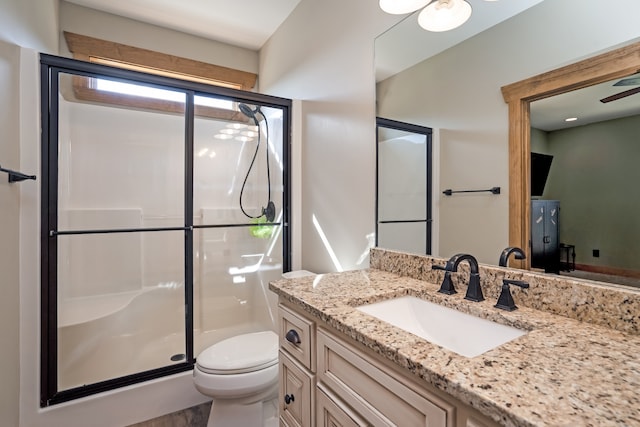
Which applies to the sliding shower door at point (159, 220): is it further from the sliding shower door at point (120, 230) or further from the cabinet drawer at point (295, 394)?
the cabinet drawer at point (295, 394)

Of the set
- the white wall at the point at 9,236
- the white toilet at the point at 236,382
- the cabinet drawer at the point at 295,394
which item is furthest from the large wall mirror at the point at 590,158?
the white wall at the point at 9,236

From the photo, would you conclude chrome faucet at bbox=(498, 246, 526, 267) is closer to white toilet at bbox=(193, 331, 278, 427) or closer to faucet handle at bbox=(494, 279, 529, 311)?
faucet handle at bbox=(494, 279, 529, 311)

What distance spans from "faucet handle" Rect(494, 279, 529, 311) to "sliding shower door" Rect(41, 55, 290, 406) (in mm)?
1605

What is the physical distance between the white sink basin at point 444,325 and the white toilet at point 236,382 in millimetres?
794

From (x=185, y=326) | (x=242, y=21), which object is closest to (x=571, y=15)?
(x=242, y=21)

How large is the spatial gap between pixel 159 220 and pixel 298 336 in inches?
73.6

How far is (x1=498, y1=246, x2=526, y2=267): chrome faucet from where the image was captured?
0.98 m

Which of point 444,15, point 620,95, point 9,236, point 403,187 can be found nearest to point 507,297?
point 620,95

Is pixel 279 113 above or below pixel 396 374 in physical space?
above

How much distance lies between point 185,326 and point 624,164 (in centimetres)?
238

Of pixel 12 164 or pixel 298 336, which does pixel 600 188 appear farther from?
pixel 12 164

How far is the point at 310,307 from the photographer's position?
0.95 meters

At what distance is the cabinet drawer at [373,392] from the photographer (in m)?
0.59

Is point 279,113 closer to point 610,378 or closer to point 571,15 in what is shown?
point 571,15
